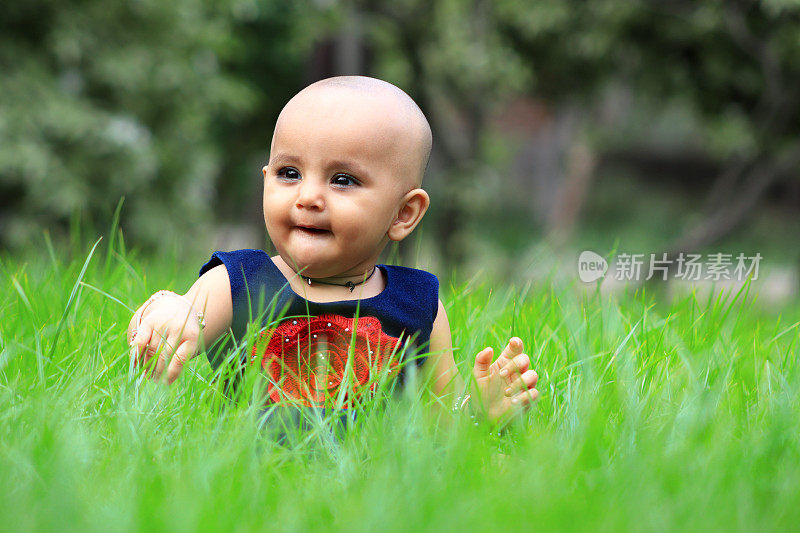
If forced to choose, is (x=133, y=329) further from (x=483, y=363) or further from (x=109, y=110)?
(x=109, y=110)

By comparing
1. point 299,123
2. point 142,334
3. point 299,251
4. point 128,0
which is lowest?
point 142,334

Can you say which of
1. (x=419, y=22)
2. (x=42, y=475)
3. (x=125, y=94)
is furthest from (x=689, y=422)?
(x=419, y=22)

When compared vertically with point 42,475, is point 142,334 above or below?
above

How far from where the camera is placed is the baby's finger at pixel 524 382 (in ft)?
5.83

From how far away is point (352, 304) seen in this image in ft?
6.14

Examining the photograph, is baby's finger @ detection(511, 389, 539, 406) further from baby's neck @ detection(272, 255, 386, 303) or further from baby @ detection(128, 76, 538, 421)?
baby's neck @ detection(272, 255, 386, 303)

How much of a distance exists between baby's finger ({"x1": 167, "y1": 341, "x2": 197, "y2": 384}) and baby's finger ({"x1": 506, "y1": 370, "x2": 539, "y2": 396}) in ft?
2.38

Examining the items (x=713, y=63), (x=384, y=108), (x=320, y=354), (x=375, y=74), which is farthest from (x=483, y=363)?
(x=375, y=74)

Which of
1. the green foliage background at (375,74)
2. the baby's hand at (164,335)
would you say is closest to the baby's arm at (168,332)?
the baby's hand at (164,335)

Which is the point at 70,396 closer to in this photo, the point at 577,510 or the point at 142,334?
the point at 142,334

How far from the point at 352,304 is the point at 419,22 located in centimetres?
770

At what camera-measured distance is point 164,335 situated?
1.65 meters

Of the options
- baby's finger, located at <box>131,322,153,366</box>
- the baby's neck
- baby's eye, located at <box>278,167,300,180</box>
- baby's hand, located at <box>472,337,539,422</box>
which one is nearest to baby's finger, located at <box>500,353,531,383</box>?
baby's hand, located at <box>472,337,539,422</box>

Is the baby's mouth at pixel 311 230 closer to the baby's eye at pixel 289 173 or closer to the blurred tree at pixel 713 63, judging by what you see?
the baby's eye at pixel 289 173
